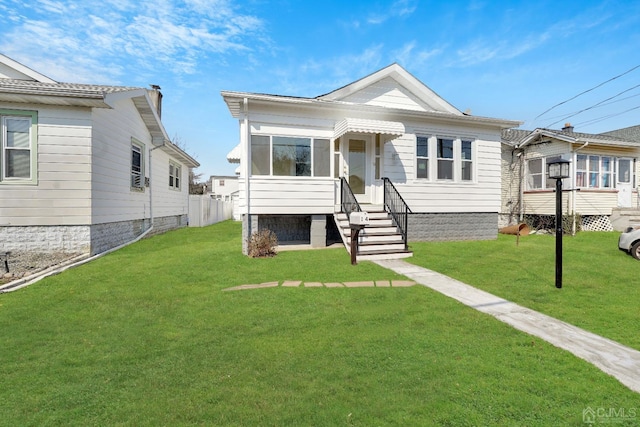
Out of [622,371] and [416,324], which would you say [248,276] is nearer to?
[416,324]

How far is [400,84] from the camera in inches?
470

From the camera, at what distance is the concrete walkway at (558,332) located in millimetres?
2922

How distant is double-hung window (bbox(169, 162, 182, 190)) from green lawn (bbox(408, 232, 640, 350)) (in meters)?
13.1

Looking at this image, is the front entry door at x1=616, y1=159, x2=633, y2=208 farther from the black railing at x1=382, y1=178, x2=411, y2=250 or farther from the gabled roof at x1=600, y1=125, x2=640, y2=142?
the black railing at x1=382, y1=178, x2=411, y2=250

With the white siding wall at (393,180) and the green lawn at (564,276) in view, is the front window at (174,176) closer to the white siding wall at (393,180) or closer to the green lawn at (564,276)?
the white siding wall at (393,180)

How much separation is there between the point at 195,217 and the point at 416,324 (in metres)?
17.6

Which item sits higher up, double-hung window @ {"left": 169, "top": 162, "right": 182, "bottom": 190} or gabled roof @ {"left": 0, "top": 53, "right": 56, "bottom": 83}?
gabled roof @ {"left": 0, "top": 53, "right": 56, "bottom": 83}

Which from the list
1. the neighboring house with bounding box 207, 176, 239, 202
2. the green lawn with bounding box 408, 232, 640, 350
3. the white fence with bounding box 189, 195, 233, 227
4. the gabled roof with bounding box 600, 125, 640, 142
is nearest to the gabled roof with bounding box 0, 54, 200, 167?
the white fence with bounding box 189, 195, 233, 227

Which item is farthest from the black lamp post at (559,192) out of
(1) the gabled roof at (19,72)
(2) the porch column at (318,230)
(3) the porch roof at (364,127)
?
(1) the gabled roof at (19,72)

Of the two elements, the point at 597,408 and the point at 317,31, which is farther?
the point at 317,31

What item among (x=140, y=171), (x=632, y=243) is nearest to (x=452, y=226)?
(x=632, y=243)

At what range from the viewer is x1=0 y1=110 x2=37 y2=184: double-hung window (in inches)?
308

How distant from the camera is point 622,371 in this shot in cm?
285

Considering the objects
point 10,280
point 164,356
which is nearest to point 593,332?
point 164,356
